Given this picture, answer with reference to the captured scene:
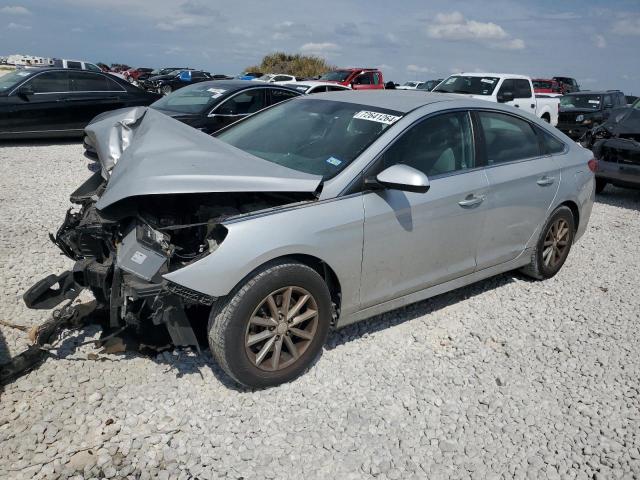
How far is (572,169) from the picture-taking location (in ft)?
15.6

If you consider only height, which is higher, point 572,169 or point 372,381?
point 572,169

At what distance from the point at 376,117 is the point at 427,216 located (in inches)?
29.9

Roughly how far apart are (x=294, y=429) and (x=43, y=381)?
1.48 metres

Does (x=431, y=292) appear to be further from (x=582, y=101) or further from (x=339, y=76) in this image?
(x=339, y=76)

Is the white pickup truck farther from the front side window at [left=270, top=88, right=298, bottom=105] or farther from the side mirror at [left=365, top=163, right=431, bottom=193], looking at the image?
the side mirror at [left=365, top=163, right=431, bottom=193]

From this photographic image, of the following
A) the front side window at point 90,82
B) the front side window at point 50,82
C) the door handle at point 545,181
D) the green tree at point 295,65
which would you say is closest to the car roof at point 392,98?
the door handle at point 545,181

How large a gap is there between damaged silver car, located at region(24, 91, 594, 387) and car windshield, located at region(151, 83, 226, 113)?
4.47 meters

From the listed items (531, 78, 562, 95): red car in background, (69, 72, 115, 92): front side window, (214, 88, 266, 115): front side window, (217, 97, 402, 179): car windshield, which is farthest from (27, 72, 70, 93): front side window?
(531, 78, 562, 95): red car in background

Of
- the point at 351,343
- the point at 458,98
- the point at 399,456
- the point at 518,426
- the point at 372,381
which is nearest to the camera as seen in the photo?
the point at 399,456

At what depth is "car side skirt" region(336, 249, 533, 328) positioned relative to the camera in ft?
11.4

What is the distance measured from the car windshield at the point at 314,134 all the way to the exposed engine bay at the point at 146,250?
0.36 metres

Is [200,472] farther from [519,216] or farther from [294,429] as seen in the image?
[519,216]

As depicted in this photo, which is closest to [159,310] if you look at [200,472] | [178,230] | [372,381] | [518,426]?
[178,230]

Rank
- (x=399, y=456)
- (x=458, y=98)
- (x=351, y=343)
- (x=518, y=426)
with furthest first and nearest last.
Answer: (x=458, y=98) → (x=351, y=343) → (x=518, y=426) → (x=399, y=456)
